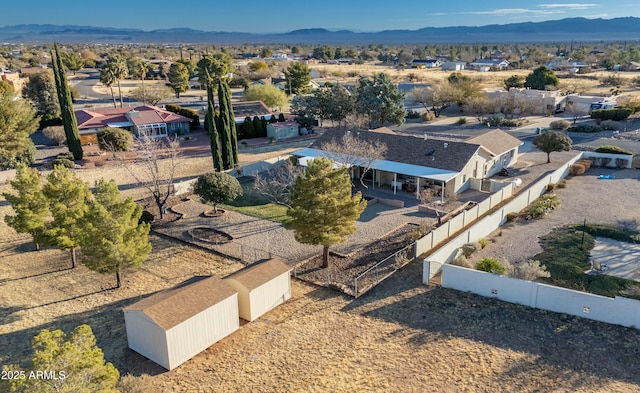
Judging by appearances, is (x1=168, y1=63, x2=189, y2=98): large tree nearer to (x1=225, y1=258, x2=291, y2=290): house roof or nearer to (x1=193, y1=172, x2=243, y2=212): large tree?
(x1=193, y1=172, x2=243, y2=212): large tree

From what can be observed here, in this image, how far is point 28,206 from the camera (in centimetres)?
2486

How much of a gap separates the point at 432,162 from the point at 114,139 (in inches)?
1246

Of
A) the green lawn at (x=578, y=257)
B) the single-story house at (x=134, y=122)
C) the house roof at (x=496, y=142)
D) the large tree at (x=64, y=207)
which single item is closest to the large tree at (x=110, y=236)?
the large tree at (x=64, y=207)

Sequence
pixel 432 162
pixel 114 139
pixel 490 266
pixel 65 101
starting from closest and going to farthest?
pixel 490 266, pixel 432 162, pixel 65 101, pixel 114 139

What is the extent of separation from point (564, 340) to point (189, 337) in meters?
13.4

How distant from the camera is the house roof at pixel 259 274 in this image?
19.6 metres

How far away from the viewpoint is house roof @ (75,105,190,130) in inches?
2106

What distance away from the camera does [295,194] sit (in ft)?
76.2

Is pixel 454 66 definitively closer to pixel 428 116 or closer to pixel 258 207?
pixel 428 116

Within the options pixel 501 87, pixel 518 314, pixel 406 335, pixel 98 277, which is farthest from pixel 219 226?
pixel 501 87

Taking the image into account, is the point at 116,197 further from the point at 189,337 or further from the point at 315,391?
the point at 315,391

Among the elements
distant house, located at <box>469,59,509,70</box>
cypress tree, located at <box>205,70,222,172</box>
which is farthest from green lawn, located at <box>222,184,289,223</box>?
distant house, located at <box>469,59,509,70</box>

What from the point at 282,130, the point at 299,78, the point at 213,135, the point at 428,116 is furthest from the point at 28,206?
the point at 299,78

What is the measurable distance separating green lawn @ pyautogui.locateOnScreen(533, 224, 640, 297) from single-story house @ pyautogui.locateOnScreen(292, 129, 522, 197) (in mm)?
8345
